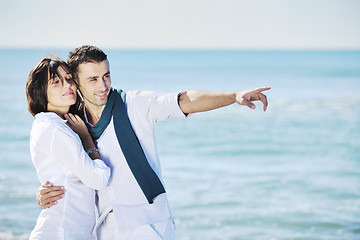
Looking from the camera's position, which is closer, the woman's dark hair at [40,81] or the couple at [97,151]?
the couple at [97,151]

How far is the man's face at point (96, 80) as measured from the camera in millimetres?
2777

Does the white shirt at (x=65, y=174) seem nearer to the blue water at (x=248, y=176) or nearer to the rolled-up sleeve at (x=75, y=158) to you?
the rolled-up sleeve at (x=75, y=158)

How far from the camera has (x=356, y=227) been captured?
6879mm

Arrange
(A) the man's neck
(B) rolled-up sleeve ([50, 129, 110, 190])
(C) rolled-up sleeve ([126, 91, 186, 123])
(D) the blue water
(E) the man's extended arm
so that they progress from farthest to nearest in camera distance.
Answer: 1. (D) the blue water
2. (A) the man's neck
3. (C) rolled-up sleeve ([126, 91, 186, 123])
4. (B) rolled-up sleeve ([50, 129, 110, 190])
5. (E) the man's extended arm

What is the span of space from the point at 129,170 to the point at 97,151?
0.67ft

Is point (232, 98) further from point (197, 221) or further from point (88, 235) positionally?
point (197, 221)

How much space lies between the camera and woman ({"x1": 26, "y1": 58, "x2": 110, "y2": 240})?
2549 millimetres

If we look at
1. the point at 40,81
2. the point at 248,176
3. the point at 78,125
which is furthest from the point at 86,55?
the point at 248,176

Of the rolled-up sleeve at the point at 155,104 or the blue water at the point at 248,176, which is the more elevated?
the rolled-up sleeve at the point at 155,104

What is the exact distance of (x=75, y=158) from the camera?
2529 mm

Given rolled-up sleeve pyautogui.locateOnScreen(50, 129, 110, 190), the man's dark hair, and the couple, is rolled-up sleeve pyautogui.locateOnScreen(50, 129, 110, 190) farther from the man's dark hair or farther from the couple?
the man's dark hair

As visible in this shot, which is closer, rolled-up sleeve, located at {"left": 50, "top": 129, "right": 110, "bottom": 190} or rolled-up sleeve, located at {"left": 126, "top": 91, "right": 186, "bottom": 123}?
rolled-up sleeve, located at {"left": 50, "top": 129, "right": 110, "bottom": 190}

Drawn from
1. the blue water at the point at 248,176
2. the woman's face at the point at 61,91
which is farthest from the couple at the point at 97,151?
the blue water at the point at 248,176

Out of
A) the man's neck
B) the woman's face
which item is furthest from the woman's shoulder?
the man's neck
